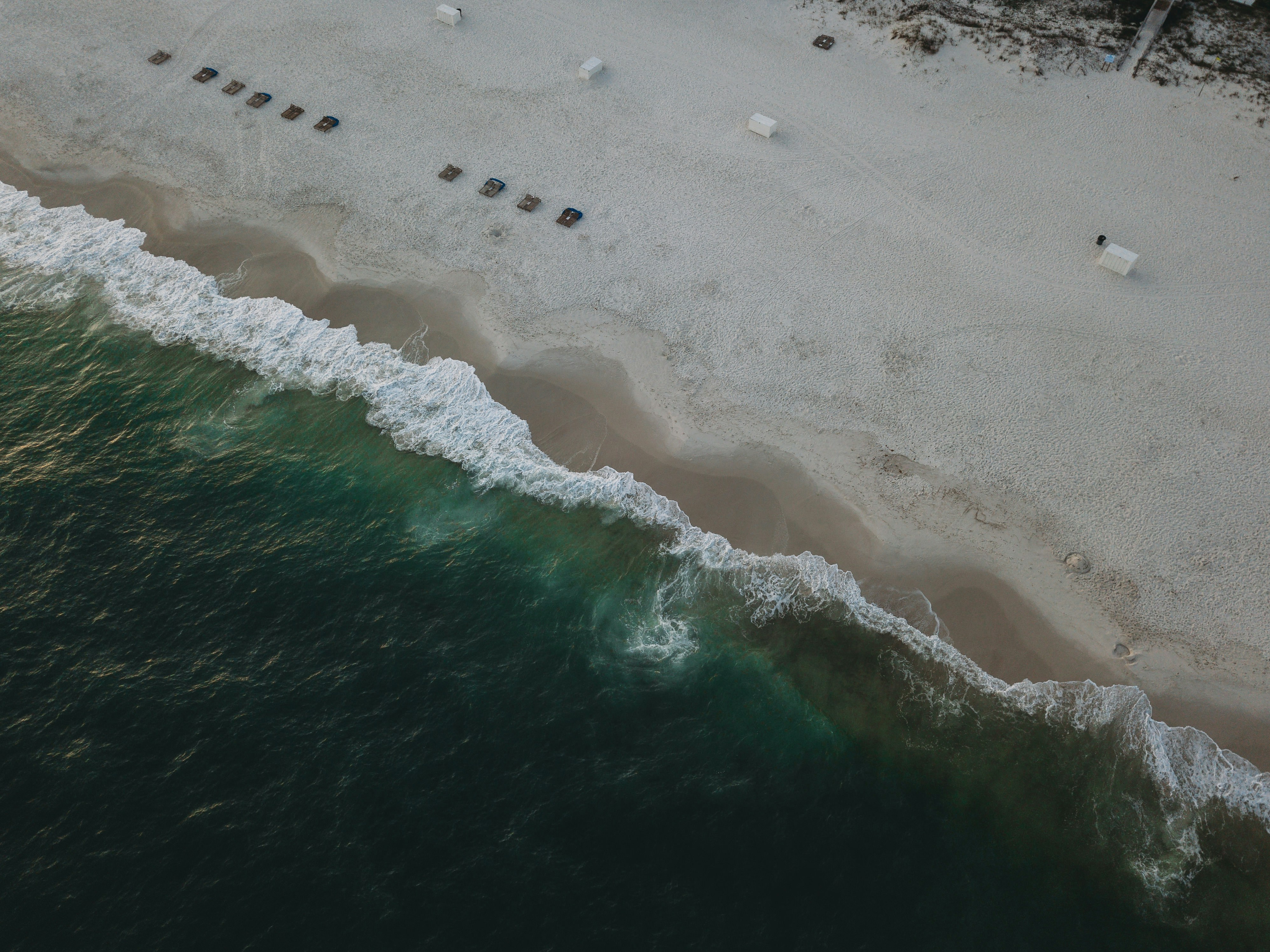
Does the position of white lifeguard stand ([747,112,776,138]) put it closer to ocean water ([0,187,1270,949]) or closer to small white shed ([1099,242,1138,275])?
small white shed ([1099,242,1138,275])

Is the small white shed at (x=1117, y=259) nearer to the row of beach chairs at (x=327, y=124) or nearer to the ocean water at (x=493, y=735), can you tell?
the ocean water at (x=493, y=735)

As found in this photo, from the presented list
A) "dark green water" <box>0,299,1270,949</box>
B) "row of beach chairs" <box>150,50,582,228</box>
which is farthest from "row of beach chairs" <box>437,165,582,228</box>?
"dark green water" <box>0,299,1270,949</box>

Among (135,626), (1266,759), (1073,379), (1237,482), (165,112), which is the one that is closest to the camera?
(1266,759)

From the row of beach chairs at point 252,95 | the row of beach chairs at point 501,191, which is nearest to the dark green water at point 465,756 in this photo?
the row of beach chairs at point 501,191

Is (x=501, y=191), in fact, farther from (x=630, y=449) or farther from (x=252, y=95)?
(x=252, y=95)

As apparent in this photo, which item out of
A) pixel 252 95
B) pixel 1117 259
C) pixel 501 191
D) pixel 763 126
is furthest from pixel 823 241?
pixel 252 95

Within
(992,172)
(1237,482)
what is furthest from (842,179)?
(1237,482)

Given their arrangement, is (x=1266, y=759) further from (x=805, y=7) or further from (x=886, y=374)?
(x=805, y=7)
